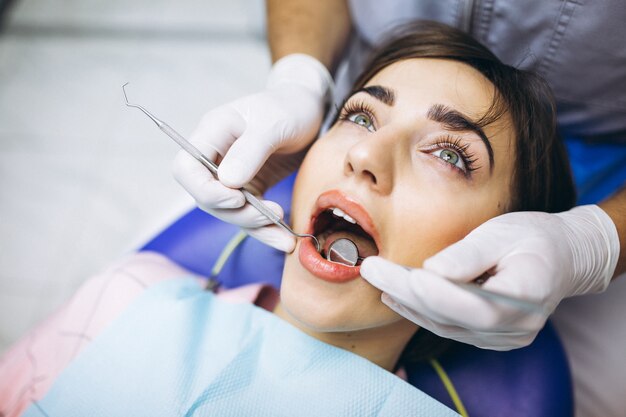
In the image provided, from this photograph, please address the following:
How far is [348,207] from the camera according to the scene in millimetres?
891

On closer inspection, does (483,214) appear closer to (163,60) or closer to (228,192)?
(228,192)

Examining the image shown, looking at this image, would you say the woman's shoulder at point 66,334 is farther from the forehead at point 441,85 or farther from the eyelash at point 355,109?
the forehead at point 441,85

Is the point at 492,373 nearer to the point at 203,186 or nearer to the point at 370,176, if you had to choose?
the point at 370,176

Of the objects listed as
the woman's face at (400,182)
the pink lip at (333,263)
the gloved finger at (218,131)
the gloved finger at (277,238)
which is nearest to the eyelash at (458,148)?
the woman's face at (400,182)

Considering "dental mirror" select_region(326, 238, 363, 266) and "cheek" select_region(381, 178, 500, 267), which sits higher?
"cheek" select_region(381, 178, 500, 267)

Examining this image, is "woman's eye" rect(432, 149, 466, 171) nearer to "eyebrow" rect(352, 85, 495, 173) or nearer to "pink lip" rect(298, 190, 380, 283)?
"eyebrow" rect(352, 85, 495, 173)

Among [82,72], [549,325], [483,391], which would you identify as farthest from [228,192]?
[82,72]

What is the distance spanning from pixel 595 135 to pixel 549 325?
0.58 metres

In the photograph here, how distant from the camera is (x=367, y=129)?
1062 millimetres

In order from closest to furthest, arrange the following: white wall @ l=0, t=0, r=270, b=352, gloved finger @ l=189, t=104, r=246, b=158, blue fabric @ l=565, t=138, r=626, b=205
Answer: gloved finger @ l=189, t=104, r=246, b=158
blue fabric @ l=565, t=138, r=626, b=205
white wall @ l=0, t=0, r=270, b=352

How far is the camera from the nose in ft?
2.85

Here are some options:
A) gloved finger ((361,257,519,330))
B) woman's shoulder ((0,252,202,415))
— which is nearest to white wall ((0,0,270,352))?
woman's shoulder ((0,252,202,415))

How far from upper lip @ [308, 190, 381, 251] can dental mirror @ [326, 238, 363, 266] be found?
4.0 inches

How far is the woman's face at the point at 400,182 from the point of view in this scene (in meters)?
0.89
